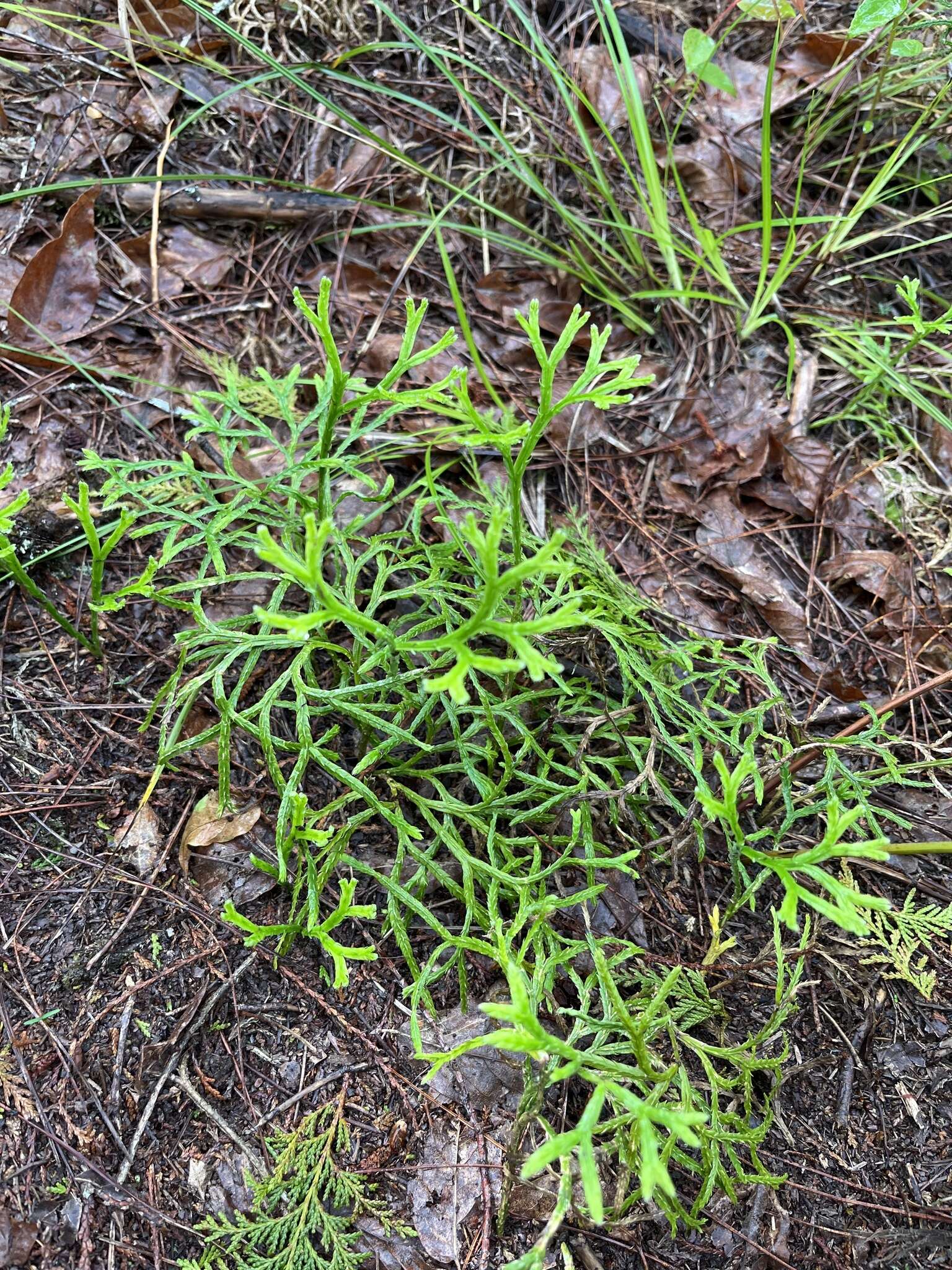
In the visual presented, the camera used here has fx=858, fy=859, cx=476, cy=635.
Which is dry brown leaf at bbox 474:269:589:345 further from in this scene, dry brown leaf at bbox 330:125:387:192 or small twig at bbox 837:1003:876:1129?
A: small twig at bbox 837:1003:876:1129

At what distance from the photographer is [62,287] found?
2.58 metres

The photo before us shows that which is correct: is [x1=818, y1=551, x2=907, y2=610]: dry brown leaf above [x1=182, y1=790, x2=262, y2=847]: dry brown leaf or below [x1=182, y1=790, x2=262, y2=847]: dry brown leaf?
above

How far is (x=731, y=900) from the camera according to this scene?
2.14 meters

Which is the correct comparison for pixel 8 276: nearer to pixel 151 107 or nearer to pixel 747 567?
pixel 151 107

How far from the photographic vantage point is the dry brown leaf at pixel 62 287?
98.8 inches

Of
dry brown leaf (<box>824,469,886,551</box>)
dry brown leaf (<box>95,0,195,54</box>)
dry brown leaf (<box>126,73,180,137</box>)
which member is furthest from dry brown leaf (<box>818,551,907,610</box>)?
dry brown leaf (<box>95,0,195,54</box>)

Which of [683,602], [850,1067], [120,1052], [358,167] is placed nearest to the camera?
[120,1052]

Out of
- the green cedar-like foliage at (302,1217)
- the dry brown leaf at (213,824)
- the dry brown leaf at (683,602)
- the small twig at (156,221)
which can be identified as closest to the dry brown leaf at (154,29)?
the small twig at (156,221)

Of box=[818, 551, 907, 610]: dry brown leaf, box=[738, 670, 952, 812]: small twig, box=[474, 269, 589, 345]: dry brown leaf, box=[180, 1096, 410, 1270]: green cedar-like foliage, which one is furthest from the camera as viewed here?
box=[474, 269, 589, 345]: dry brown leaf

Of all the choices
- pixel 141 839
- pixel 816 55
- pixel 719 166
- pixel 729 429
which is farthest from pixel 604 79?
pixel 141 839

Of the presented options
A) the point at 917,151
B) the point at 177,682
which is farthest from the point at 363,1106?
the point at 917,151

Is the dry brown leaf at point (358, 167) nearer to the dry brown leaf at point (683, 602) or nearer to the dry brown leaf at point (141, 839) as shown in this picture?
the dry brown leaf at point (683, 602)

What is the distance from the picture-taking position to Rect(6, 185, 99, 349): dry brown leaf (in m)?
2.51

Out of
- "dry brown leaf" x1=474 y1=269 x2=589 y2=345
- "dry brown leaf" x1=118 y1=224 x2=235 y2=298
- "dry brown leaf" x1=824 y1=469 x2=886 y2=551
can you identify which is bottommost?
"dry brown leaf" x1=824 y1=469 x2=886 y2=551
